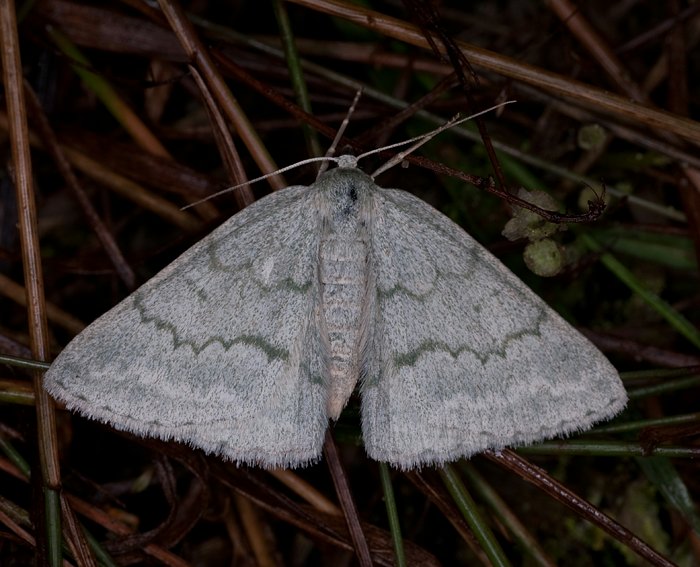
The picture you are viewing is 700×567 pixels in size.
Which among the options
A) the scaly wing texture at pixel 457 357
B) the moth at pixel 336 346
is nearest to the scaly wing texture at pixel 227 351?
the moth at pixel 336 346

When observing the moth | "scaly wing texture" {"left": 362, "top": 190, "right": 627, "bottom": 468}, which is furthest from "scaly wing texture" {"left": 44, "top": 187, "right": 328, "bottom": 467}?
"scaly wing texture" {"left": 362, "top": 190, "right": 627, "bottom": 468}

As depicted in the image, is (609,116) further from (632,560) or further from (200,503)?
(200,503)

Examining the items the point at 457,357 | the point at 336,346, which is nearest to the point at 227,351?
the point at 336,346

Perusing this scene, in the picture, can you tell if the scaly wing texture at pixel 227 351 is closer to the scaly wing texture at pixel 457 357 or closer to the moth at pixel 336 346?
the moth at pixel 336 346

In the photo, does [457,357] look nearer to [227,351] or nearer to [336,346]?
Result: [336,346]

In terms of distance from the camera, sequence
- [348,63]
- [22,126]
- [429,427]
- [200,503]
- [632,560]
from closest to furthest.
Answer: [429,427]
[22,126]
[200,503]
[632,560]
[348,63]

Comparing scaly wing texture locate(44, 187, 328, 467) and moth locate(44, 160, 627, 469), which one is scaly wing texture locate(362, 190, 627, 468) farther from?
scaly wing texture locate(44, 187, 328, 467)

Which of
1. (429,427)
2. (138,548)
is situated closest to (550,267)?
(429,427)
